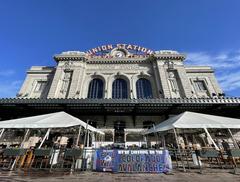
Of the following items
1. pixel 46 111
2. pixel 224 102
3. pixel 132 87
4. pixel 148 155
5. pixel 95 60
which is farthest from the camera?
pixel 95 60

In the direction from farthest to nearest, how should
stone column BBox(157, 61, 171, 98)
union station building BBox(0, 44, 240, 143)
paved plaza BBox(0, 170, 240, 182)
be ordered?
1. stone column BBox(157, 61, 171, 98)
2. union station building BBox(0, 44, 240, 143)
3. paved plaza BBox(0, 170, 240, 182)

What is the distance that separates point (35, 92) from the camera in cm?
2441

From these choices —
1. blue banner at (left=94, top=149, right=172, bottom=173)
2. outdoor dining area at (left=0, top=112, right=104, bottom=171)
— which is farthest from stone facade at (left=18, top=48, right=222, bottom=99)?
blue banner at (left=94, top=149, right=172, bottom=173)

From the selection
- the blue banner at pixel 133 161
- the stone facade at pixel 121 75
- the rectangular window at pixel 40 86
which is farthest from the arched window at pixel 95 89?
the blue banner at pixel 133 161

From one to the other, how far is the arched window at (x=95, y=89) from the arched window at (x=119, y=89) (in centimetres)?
228

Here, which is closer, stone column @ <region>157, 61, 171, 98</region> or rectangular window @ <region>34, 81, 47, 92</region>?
stone column @ <region>157, 61, 171, 98</region>

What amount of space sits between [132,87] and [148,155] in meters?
18.2

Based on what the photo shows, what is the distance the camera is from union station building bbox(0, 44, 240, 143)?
1542 centimetres

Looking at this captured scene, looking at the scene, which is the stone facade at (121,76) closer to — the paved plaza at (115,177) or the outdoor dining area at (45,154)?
the outdoor dining area at (45,154)

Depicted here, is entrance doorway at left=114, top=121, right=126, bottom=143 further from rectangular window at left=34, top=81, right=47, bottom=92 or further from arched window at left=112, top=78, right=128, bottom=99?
rectangular window at left=34, top=81, right=47, bottom=92

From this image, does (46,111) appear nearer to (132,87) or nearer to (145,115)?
(145,115)

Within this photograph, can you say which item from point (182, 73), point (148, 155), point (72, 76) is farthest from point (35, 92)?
point (182, 73)

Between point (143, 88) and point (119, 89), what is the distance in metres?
4.24

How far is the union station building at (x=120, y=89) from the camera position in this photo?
15420 mm
